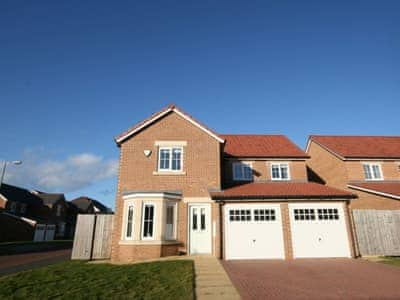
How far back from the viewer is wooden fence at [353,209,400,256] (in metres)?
14.5

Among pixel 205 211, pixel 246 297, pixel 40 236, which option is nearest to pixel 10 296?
pixel 246 297

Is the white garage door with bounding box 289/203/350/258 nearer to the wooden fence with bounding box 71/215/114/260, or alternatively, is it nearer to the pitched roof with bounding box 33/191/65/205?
the wooden fence with bounding box 71/215/114/260

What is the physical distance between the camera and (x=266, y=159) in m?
19.0

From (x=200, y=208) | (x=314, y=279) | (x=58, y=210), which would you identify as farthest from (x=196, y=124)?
(x=58, y=210)

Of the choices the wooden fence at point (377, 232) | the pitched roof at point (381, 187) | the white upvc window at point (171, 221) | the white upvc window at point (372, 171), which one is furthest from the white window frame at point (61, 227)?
the white upvc window at point (372, 171)

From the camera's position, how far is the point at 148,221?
1373cm

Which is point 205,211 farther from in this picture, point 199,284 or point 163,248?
point 199,284

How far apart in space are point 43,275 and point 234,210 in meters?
9.69

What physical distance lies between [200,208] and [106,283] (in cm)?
715

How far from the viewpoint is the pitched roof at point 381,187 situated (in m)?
17.5

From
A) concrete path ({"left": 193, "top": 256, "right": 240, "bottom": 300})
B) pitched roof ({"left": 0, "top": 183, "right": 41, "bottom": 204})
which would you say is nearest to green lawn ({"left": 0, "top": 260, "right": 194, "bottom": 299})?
concrete path ({"left": 193, "top": 256, "right": 240, "bottom": 300})

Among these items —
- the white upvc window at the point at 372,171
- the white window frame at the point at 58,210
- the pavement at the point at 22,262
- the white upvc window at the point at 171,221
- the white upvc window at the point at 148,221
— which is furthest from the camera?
the white window frame at the point at 58,210

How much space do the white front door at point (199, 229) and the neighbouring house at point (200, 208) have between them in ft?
0.18

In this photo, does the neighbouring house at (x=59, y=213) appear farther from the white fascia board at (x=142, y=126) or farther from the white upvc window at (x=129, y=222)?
the white upvc window at (x=129, y=222)
